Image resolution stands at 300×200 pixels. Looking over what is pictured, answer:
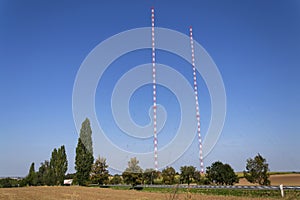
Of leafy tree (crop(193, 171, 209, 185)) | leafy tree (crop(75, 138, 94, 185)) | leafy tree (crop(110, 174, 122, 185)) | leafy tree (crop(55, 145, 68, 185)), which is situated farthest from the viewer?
leafy tree (crop(110, 174, 122, 185))

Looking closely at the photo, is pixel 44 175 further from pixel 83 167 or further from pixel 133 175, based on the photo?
pixel 133 175

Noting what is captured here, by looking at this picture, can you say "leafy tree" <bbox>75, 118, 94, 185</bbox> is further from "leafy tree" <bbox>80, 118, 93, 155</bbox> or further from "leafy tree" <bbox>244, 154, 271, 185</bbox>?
"leafy tree" <bbox>244, 154, 271, 185</bbox>

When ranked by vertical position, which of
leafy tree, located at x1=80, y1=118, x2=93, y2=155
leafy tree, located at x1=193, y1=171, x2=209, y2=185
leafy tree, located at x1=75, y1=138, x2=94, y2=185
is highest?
leafy tree, located at x1=80, y1=118, x2=93, y2=155

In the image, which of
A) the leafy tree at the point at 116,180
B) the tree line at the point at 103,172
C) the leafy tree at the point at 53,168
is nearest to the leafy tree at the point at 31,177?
the tree line at the point at 103,172

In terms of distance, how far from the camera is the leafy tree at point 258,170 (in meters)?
51.5

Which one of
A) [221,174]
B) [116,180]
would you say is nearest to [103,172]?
[116,180]

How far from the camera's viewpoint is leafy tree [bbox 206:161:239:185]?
59750 millimetres

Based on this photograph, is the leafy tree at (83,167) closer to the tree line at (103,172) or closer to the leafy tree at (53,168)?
the tree line at (103,172)

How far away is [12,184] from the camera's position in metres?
83.5

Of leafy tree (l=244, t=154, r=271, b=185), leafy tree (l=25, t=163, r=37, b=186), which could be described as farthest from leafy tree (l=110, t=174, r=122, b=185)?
leafy tree (l=244, t=154, r=271, b=185)

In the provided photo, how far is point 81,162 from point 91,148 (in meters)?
5.12

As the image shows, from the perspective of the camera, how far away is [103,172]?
64375 mm

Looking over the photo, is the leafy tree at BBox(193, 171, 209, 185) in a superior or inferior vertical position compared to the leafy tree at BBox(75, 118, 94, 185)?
inferior

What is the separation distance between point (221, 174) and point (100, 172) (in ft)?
88.2
